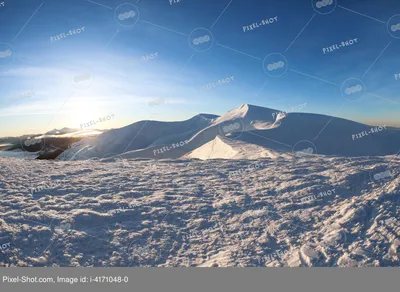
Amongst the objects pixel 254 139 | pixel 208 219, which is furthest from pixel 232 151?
pixel 208 219

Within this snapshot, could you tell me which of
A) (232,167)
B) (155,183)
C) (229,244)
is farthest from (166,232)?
(232,167)

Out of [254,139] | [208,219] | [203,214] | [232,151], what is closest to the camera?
[208,219]

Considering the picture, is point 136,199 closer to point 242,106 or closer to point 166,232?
point 166,232

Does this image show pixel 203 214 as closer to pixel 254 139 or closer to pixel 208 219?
pixel 208 219

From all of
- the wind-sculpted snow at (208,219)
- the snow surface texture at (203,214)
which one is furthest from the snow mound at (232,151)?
the wind-sculpted snow at (208,219)

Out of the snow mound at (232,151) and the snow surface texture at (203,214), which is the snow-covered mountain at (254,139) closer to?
the snow mound at (232,151)
